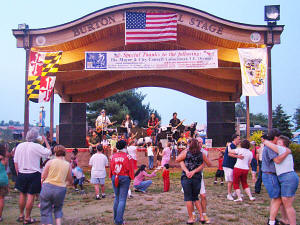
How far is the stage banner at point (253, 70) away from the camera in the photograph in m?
13.1

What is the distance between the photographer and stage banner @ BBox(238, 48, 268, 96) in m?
13.1

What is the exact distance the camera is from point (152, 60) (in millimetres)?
13547

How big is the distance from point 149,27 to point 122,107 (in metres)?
22.8

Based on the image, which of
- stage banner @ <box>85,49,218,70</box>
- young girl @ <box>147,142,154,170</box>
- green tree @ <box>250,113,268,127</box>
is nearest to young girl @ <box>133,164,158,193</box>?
young girl @ <box>147,142,154,170</box>

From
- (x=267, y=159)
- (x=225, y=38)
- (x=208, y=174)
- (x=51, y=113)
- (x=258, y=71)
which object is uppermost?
(x=225, y=38)

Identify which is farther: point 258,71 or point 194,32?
point 194,32

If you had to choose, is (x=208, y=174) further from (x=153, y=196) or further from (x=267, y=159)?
(x=267, y=159)

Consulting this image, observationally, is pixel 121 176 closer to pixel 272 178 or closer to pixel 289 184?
pixel 272 178

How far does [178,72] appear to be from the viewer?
60.5 feet

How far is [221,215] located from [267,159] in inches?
68.9

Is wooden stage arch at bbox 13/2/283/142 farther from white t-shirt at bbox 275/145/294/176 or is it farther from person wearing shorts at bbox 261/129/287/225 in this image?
white t-shirt at bbox 275/145/294/176

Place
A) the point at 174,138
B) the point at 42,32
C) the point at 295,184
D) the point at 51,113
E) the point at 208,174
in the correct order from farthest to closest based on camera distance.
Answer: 1. the point at 51,113
2. the point at 174,138
3. the point at 42,32
4. the point at 208,174
5. the point at 295,184

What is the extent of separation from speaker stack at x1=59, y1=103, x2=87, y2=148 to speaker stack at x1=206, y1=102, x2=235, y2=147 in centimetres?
596

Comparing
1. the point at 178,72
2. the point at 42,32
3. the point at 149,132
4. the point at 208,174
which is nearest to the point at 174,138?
the point at 149,132
